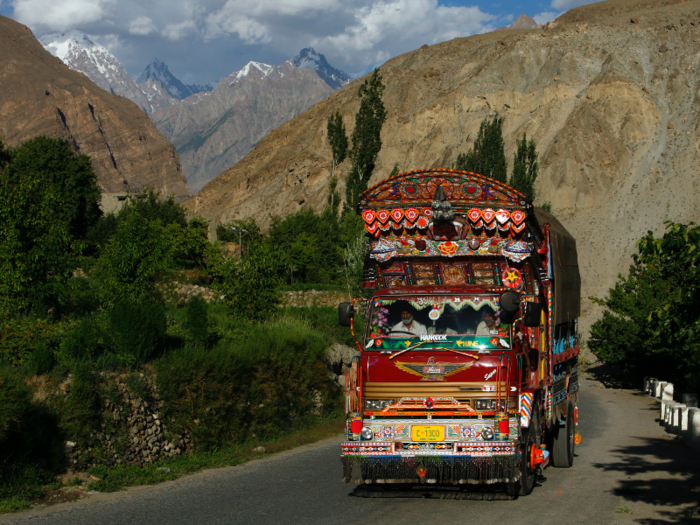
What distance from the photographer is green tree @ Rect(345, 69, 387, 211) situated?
92.4m

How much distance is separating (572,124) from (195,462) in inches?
3175

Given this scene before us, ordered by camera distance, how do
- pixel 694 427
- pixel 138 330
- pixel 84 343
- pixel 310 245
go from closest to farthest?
pixel 138 330
pixel 84 343
pixel 694 427
pixel 310 245

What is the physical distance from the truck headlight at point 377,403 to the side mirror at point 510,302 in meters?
1.91

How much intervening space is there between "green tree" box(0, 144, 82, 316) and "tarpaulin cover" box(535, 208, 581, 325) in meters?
12.6

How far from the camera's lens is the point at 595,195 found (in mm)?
81562

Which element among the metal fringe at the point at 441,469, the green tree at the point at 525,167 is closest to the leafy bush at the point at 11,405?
the metal fringe at the point at 441,469

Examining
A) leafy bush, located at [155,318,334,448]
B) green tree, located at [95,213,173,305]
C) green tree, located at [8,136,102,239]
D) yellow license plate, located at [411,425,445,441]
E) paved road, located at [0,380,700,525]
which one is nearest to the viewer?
paved road, located at [0,380,700,525]

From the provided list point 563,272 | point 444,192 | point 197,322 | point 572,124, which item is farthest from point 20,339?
point 572,124

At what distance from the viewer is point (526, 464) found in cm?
973

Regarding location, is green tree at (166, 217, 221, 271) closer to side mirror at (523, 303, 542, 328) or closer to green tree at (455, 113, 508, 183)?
green tree at (455, 113, 508, 183)

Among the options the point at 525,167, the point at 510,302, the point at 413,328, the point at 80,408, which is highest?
the point at 525,167

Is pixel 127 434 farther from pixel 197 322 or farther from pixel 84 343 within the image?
pixel 197 322

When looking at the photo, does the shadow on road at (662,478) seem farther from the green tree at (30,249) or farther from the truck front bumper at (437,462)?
the green tree at (30,249)

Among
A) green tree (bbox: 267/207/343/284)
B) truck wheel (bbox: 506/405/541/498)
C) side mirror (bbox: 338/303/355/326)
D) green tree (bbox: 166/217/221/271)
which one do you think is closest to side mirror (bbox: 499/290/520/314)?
truck wheel (bbox: 506/405/541/498)
